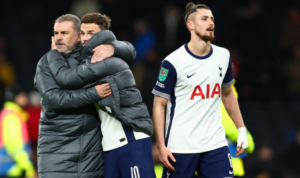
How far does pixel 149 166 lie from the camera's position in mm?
4254

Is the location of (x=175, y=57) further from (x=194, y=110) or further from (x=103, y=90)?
(x=103, y=90)

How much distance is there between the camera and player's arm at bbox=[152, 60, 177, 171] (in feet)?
14.8

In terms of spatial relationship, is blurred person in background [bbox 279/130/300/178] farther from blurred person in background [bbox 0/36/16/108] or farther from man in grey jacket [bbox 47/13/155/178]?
blurred person in background [bbox 0/36/16/108]

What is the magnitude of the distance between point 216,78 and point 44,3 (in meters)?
7.94

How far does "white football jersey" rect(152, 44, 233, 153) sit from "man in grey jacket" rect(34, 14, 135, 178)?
0.46 metres

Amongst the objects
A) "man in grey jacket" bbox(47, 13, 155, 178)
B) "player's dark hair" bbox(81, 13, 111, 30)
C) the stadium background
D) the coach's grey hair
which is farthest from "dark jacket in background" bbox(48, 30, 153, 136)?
the stadium background

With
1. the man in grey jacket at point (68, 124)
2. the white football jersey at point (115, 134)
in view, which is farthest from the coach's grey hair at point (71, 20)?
the white football jersey at point (115, 134)

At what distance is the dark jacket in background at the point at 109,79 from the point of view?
13.8 ft

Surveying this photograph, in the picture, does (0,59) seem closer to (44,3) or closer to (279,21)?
(44,3)

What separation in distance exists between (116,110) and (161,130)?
0.53 metres

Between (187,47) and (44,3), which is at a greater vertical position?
(187,47)

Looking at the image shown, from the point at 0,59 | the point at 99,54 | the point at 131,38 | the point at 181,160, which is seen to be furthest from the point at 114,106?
the point at 0,59

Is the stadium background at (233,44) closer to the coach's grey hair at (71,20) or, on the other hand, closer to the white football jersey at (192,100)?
the white football jersey at (192,100)

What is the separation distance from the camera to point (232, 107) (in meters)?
4.81
